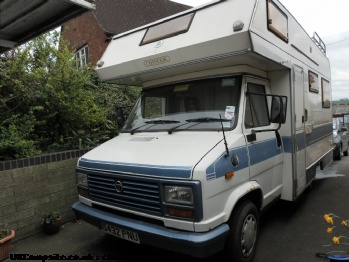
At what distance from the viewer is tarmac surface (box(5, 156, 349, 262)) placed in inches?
141

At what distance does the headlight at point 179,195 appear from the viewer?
268 centimetres

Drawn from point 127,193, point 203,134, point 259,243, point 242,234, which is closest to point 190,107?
point 203,134

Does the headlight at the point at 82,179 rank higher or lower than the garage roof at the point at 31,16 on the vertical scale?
lower

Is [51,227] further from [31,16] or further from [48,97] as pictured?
[31,16]

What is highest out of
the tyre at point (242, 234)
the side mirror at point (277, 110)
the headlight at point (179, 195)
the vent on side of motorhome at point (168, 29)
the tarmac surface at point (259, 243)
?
the vent on side of motorhome at point (168, 29)

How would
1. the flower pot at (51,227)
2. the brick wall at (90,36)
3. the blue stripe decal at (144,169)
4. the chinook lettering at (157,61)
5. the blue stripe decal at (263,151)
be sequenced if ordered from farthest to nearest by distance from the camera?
the brick wall at (90,36) < the flower pot at (51,227) < the chinook lettering at (157,61) < the blue stripe decal at (263,151) < the blue stripe decal at (144,169)

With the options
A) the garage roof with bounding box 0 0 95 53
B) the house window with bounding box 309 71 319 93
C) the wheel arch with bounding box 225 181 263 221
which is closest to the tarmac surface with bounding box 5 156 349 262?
the wheel arch with bounding box 225 181 263 221

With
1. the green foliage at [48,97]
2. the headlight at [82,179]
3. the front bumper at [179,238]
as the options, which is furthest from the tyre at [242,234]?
the green foliage at [48,97]

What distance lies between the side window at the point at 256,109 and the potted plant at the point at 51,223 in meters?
3.14

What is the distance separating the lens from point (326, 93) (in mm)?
6828

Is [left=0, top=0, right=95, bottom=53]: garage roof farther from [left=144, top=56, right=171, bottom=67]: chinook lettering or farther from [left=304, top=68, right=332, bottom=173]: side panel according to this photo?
[left=304, top=68, right=332, bottom=173]: side panel

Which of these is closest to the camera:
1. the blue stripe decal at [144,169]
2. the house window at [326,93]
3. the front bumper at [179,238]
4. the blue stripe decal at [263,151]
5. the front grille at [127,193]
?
the front bumper at [179,238]

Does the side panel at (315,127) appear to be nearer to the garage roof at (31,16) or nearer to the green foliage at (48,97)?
the garage roof at (31,16)

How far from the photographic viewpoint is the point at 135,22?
16.4 metres
